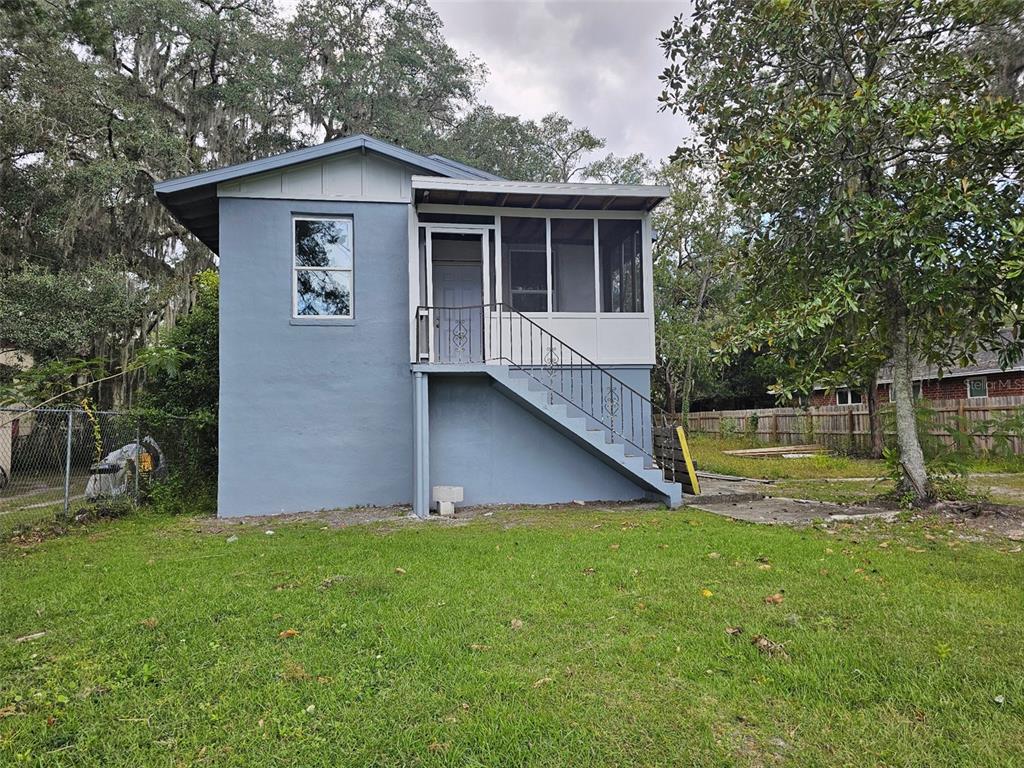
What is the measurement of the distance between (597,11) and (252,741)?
14637 millimetres

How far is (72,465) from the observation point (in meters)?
8.34

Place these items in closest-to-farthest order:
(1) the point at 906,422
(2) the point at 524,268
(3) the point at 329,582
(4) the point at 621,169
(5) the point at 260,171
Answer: (3) the point at 329,582
(1) the point at 906,422
(5) the point at 260,171
(2) the point at 524,268
(4) the point at 621,169

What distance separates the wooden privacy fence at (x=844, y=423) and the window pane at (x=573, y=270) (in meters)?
4.93

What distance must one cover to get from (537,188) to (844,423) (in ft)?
43.0

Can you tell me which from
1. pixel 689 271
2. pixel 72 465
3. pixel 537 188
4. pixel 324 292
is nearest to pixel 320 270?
pixel 324 292

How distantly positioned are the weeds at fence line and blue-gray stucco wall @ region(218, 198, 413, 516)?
1.49 metres

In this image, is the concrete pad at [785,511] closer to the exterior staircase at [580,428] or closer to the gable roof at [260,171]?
the exterior staircase at [580,428]

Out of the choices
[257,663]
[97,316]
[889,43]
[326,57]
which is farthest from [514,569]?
[326,57]

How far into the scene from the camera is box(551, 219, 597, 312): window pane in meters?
9.80

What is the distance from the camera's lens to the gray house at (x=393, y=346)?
27.8 feet

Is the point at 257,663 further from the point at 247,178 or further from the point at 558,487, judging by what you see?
the point at 247,178

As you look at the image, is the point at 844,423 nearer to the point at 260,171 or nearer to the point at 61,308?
the point at 260,171

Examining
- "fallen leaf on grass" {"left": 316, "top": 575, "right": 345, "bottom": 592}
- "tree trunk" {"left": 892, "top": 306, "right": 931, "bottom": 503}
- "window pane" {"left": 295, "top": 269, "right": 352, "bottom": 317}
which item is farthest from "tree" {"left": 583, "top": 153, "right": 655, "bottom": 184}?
"fallen leaf on grass" {"left": 316, "top": 575, "right": 345, "bottom": 592}

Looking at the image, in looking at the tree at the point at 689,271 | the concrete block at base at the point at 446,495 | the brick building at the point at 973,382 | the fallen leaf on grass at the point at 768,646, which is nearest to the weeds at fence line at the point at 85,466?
the concrete block at base at the point at 446,495
